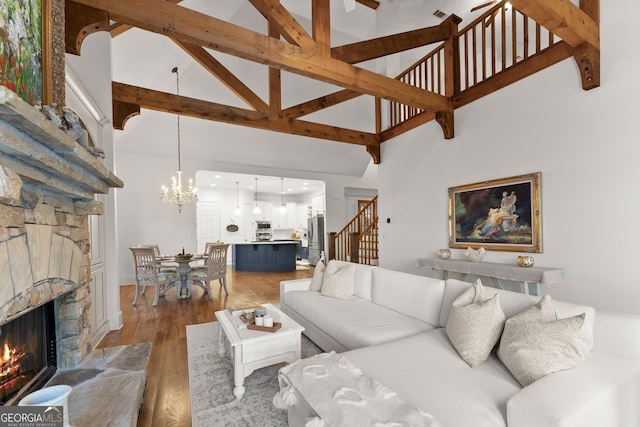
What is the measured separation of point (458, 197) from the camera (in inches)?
167

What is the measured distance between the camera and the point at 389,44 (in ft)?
12.7

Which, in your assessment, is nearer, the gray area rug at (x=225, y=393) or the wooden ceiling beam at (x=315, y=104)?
the gray area rug at (x=225, y=393)

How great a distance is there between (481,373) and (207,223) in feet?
31.2

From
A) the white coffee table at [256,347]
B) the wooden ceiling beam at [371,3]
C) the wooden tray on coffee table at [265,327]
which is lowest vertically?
the white coffee table at [256,347]

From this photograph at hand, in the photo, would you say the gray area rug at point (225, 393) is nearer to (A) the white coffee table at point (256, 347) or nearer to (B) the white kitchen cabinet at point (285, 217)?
(A) the white coffee table at point (256, 347)

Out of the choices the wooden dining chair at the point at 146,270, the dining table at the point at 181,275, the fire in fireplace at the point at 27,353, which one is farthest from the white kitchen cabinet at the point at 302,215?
the fire in fireplace at the point at 27,353

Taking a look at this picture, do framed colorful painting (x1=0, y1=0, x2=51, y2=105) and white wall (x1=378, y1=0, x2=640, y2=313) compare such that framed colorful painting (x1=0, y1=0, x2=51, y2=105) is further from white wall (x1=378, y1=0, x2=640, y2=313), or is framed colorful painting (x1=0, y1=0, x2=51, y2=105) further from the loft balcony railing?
white wall (x1=378, y1=0, x2=640, y2=313)

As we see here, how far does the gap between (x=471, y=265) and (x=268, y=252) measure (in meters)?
5.77

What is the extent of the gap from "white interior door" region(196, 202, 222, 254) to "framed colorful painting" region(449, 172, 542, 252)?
7.88 metres

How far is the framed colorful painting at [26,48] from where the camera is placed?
1.30m

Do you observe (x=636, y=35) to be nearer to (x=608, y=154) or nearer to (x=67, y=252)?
(x=608, y=154)

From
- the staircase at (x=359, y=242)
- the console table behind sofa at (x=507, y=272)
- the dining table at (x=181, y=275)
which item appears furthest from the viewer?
the staircase at (x=359, y=242)

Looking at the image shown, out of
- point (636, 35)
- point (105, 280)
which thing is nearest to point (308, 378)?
point (105, 280)

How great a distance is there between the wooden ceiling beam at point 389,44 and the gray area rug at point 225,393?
320 centimetres
